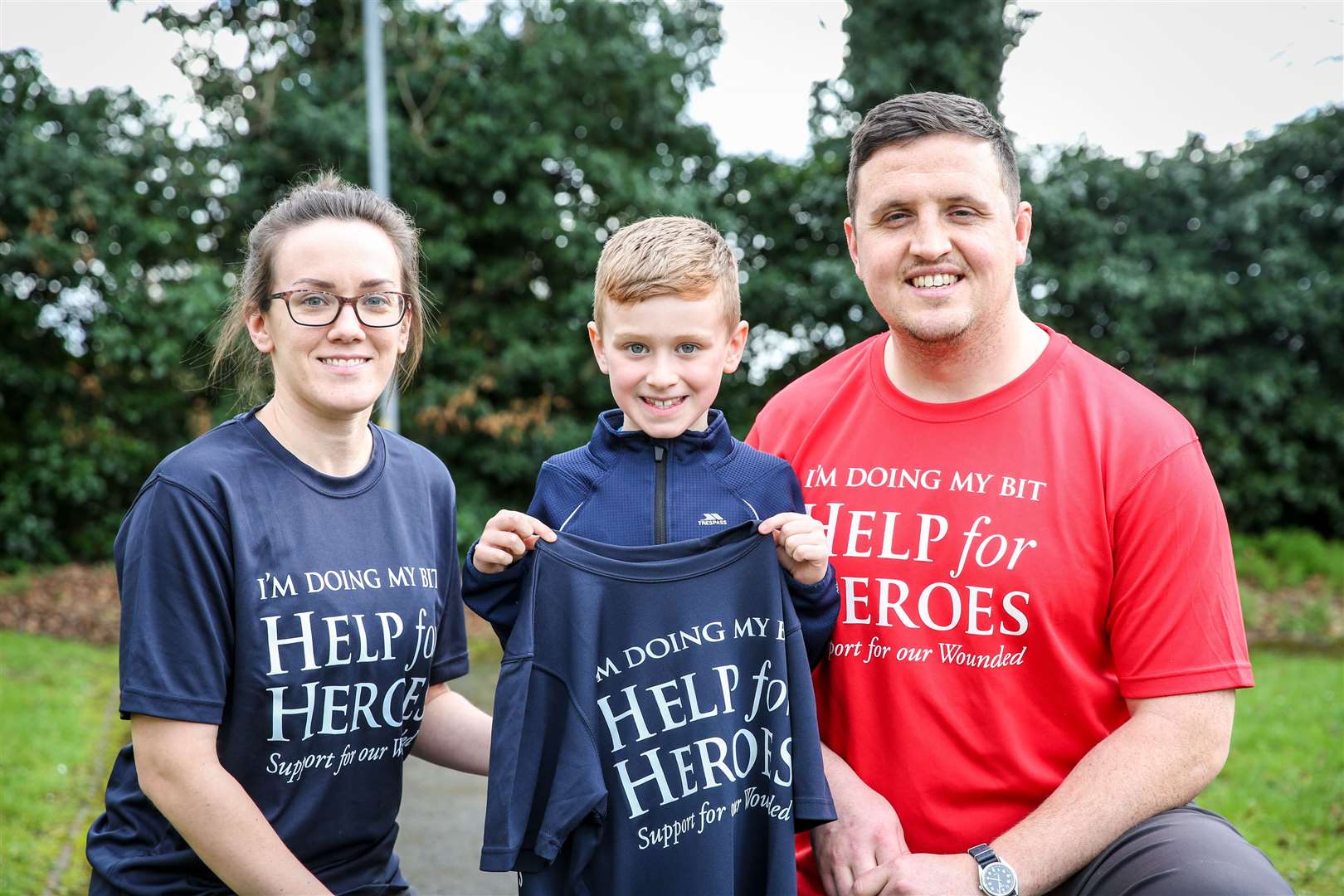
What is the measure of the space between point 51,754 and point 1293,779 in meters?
6.23

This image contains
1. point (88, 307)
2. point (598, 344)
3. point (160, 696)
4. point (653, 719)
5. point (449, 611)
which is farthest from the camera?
point (88, 307)

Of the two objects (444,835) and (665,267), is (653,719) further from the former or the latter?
(444,835)

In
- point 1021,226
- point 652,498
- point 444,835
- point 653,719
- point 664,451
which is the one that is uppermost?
point 1021,226

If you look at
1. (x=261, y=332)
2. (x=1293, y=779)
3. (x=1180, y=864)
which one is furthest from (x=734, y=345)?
(x=1293, y=779)

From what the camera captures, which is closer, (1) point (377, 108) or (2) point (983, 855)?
(2) point (983, 855)

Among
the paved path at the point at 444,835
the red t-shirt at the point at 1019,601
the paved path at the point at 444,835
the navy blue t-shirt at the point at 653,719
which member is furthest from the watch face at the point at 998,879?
the paved path at the point at 444,835

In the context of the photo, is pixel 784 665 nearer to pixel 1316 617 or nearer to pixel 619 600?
pixel 619 600

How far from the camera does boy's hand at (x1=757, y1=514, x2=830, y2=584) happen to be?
2.32 meters

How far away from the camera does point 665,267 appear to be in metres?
2.37

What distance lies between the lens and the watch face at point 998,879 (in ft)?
7.88

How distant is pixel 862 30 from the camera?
11062mm

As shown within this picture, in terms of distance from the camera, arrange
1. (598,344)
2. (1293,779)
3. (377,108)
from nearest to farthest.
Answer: (598,344)
(1293,779)
(377,108)

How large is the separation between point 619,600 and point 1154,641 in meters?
1.20

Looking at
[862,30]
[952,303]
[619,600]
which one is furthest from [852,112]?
[619,600]
